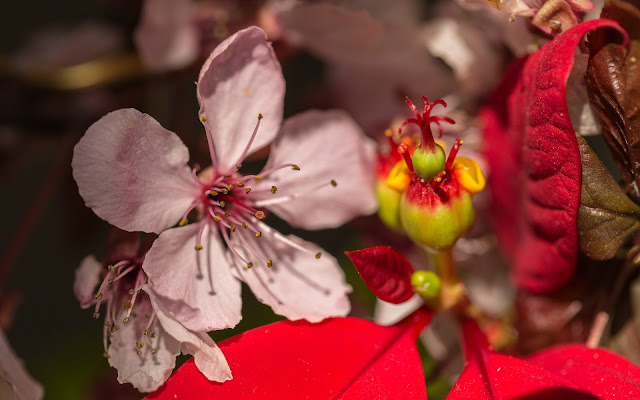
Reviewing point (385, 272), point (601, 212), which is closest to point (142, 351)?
point (385, 272)

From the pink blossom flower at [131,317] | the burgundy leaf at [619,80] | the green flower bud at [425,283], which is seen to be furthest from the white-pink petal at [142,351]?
the burgundy leaf at [619,80]

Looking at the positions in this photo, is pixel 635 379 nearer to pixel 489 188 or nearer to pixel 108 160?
pixel 489 188

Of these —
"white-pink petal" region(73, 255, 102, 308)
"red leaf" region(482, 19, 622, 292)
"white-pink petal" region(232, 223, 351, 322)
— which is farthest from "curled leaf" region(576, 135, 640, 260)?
"white-pink petal" region(73, 255, 102, 308)

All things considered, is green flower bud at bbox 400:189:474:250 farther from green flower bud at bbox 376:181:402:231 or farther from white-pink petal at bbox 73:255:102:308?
white-pink petal at bbox 73:255:102:308

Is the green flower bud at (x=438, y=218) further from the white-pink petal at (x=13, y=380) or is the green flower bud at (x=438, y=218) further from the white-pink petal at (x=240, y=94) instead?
the white-pink petal at (x=13, y=380)

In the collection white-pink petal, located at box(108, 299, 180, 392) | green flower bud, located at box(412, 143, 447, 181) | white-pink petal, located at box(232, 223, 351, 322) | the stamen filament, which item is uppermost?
green flower bud, located at box(412, 143, 447, 181)

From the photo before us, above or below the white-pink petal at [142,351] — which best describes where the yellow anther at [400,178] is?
above

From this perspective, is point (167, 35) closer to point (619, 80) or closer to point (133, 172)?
point (133, 172)
